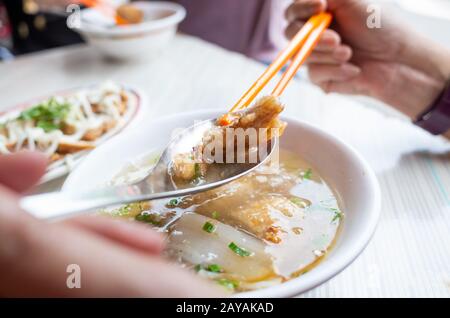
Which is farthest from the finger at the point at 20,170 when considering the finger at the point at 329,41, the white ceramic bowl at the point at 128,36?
the white ceramic bowl at the point at 128,36

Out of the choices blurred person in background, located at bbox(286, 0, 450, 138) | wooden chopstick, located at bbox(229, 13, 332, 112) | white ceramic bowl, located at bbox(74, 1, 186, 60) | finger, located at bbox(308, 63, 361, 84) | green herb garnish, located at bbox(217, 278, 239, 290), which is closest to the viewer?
green herb garnish, located at bbox(217, 278, 239, 290)

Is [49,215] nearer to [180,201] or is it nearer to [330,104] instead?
[180,201]

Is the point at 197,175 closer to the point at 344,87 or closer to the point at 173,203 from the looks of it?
the point at 173,203

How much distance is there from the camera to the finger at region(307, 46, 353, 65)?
1486 mm

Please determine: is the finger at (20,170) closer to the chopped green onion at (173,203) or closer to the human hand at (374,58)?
the chopped green onion at (173,203)

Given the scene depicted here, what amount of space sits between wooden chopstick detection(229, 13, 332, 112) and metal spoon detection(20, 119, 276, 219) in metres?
0.10

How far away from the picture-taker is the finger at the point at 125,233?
20.6 inches

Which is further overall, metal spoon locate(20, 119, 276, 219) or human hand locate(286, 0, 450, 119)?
human hand locate(286, 0, 450, 119)

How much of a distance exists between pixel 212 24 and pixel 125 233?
8.03 feet

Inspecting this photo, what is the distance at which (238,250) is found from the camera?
0.78 metres

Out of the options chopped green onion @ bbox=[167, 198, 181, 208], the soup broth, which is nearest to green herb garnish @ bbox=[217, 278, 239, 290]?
the soup broth

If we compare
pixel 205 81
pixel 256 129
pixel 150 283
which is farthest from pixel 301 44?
pixel 150 283

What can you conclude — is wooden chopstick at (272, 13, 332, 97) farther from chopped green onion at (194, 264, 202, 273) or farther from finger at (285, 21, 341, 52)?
chopped green onion at (194, 264, 202, 273)

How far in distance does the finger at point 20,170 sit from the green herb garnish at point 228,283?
1.15 feet
